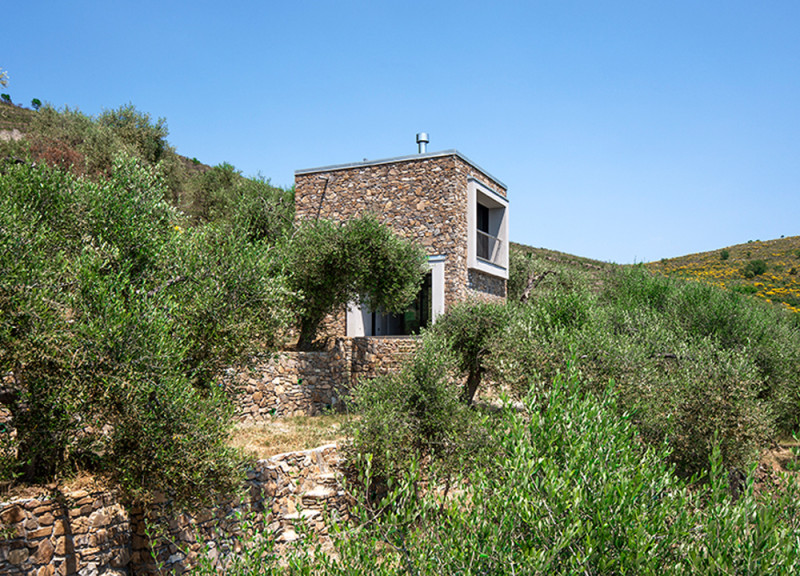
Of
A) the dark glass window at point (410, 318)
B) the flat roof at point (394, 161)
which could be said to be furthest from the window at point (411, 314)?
the flat roof at point (394, 161)

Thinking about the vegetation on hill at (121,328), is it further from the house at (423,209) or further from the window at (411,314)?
the house at (423,209)

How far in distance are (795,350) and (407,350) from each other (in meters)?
18.1

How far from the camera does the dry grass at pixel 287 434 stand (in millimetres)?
15773

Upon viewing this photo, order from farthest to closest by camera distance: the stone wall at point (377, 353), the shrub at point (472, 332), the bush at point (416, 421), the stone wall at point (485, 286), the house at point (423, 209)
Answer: the stone wall at point (485, 286)
the house at point (423, 209)
the stone wall at point (377, 353)
the shrub at point (472, 332)
the bush at point (416, 421)

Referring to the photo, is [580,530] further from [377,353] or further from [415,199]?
[415,199]

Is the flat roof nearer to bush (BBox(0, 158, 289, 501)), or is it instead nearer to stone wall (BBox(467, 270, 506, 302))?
stone wall (BBox(467, 270, 506, 302))

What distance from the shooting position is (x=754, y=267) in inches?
2375

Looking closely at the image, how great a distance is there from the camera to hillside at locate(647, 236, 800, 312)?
2078 inches

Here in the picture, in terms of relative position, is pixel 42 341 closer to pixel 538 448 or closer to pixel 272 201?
pixel 538 448

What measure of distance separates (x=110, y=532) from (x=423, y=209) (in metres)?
17.1

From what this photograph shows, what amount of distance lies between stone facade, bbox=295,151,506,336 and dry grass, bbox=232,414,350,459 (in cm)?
659

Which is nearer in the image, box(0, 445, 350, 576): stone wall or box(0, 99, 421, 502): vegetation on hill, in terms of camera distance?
box(0, 445, 350, 576): stone wall

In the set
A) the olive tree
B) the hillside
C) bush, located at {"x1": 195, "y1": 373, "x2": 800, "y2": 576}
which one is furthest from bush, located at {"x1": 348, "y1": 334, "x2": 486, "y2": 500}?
the hillside

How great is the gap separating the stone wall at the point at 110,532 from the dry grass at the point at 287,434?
1.09m
